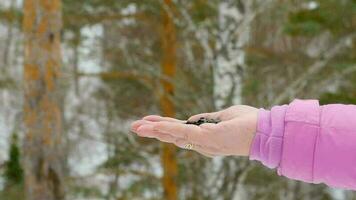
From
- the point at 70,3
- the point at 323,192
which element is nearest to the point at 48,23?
the point at 70,3

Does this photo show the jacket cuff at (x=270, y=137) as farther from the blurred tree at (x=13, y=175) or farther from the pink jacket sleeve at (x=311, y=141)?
the blurred tree at (x=13, y=175)

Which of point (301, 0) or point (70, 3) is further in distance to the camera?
point (301, 0)

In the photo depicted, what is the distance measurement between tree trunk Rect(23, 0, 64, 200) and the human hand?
498 cm

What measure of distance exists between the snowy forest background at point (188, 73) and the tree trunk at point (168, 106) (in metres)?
0.02

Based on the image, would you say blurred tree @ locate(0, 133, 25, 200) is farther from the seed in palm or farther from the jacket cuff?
the jacket cuff

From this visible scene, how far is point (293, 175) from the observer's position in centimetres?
146

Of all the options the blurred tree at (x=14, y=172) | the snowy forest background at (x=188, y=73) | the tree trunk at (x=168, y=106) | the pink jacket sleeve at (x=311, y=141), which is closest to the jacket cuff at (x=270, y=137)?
the pink jacket sleeve at (x=311, y=141)

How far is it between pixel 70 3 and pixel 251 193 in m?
5.53

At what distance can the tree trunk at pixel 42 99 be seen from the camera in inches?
249

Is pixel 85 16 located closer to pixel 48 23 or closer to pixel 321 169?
pixel 48 23

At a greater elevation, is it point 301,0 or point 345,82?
point 301,0

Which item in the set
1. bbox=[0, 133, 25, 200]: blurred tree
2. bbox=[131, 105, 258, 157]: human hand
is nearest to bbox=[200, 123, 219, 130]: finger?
bbox=[131, 105, 258, 157]: human hand

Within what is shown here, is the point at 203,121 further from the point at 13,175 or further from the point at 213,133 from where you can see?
the point at 13,175

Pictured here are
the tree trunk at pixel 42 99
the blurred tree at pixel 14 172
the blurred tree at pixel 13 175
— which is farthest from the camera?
the blurred tree at pixel 14 172
